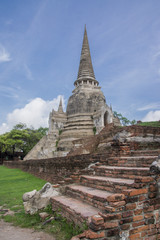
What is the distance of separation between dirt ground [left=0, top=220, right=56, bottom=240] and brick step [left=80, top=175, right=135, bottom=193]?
5.12ft

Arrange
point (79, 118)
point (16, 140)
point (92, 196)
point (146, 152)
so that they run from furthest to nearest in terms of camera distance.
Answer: point (16, 140)
point (79, 118)
point (146, 152)
point (92, 196)

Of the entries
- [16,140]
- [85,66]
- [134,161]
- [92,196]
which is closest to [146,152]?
[134,161]

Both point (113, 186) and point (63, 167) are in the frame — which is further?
point (63, 167)

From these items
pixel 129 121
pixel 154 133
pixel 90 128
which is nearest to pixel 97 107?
pixel 90 128

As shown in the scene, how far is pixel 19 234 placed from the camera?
3.90m

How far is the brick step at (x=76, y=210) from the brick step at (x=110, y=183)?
580 millimetres

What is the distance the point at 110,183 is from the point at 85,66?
28314 mm

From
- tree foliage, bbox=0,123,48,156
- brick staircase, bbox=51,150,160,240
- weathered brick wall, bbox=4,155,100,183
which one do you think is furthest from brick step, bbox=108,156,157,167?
tree foliage, bbox=0,123,48,156

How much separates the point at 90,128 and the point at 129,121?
16.1 meters

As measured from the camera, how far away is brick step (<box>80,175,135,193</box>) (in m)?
3.88

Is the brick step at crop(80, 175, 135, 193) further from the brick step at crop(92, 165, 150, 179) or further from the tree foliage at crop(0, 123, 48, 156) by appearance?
the tree foliage at crop(0, 123, 48, 156)

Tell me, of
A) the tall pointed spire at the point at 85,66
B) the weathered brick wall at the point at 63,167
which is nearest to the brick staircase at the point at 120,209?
the weathered brick wall at the point at 63,167

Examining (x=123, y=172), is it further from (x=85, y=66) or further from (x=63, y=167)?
(x=85, y=66)

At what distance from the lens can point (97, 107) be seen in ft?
85.6
